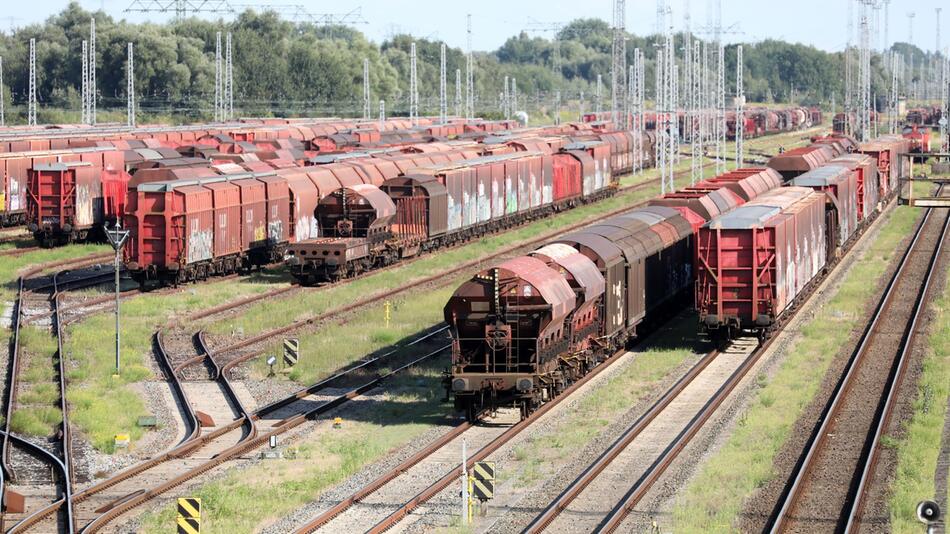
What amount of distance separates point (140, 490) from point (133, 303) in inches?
784

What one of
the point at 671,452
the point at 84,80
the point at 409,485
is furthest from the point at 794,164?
the point at 84,80

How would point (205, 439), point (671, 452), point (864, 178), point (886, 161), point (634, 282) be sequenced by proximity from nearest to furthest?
point (671, 452)
point (205, 439)
point (634, 282)
point (864, 178)
point (886, 161)

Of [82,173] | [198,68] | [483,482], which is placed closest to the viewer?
[483,482]

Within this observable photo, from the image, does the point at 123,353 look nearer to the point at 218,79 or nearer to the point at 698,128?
the point at 698,128

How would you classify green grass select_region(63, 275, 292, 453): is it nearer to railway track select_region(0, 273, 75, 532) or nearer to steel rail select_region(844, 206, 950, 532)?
railway track select_region(0, 273, 75, 532)

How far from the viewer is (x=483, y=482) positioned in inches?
796

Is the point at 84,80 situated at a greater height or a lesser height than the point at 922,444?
greater

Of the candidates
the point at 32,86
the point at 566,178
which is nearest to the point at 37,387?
the point at 566,178

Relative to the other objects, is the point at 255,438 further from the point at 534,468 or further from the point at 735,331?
the point at 735,331

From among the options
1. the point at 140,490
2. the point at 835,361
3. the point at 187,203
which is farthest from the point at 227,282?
the point at 140,490

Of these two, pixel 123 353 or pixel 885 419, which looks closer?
pixel 885 419

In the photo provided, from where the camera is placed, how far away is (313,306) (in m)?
40.7

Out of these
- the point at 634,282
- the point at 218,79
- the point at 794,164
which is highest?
the point at 218,79

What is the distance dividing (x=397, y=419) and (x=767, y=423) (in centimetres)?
707
